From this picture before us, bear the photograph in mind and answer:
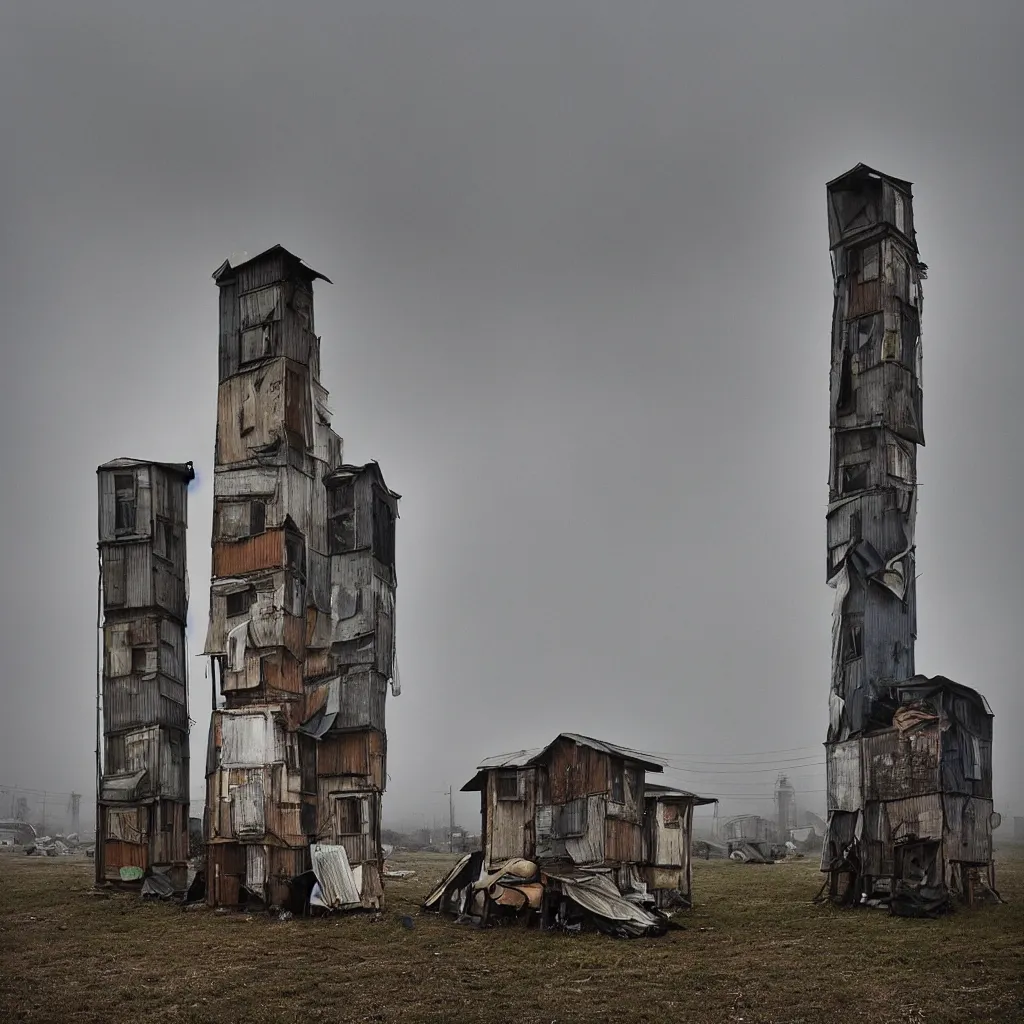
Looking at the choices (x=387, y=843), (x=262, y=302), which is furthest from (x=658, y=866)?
(x=387, y=843)

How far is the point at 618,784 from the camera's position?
137ft

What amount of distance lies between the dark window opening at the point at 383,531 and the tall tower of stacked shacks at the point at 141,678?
9.37 meters

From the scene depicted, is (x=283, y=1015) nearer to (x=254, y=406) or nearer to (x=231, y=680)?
(x=231, y=680)

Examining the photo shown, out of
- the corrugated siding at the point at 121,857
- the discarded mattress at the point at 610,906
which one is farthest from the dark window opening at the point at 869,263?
the corrugated siding at the point at 121,857

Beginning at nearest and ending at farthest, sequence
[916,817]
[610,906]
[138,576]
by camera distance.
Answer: [610,906] < [916,817] < [138,576]

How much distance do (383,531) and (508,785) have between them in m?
11.7

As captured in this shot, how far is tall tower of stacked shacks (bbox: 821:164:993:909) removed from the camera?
41250mm

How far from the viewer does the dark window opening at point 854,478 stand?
155 ft

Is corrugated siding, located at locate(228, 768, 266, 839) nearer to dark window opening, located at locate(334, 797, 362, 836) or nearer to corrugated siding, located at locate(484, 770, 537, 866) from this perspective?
dark window opening, located at locate(334, 797, 362, 836)

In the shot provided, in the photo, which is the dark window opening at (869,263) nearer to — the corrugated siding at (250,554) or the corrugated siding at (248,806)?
Answer: the corrugated siding at (250,554)

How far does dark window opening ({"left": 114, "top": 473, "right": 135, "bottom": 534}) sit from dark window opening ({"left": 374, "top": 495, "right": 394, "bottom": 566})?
415 inches

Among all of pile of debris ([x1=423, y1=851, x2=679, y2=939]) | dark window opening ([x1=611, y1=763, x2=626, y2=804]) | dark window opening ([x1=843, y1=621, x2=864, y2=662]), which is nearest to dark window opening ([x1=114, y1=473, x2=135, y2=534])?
pile of debris ([x1=423, y1=851, x2=679, y2=939])

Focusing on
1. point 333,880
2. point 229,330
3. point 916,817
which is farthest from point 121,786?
point 916,817

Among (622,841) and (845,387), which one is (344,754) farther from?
(845,387)
